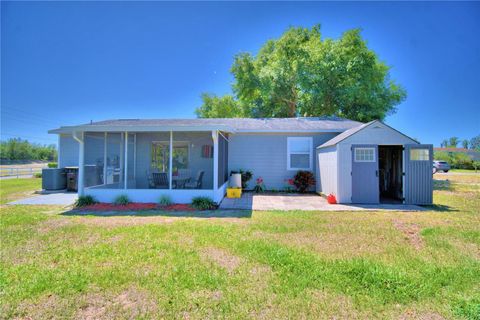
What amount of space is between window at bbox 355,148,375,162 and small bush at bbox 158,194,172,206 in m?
6.79

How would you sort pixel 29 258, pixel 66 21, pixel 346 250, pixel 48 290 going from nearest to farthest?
1. pixel 48 290
2. pixel 29 258
3. pixel 346 250
4. pixel 66 21

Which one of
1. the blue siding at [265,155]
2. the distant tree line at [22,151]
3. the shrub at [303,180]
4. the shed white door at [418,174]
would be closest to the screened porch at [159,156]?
the blue siding at [265,155]

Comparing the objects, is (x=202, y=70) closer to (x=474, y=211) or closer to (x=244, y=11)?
(x=244, y=11)

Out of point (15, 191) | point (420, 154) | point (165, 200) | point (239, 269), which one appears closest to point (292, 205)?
point (165, 200)

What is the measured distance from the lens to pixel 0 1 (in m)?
9.20

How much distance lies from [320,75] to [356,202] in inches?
549

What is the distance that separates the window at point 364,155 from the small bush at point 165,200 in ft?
22.3

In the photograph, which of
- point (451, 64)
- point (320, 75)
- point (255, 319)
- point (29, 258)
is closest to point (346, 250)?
point (255, 319)

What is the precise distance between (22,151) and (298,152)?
7301 cm

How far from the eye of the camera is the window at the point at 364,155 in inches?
312

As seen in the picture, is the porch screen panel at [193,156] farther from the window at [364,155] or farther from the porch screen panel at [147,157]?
the window at [364,155]

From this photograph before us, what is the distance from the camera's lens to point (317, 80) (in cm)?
1864

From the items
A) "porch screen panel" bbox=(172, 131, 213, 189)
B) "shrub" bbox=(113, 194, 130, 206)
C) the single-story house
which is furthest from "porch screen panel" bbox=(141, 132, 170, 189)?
"shrub" bbox=(113, 194, 130, 206)

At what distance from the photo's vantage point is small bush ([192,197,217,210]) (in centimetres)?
726
